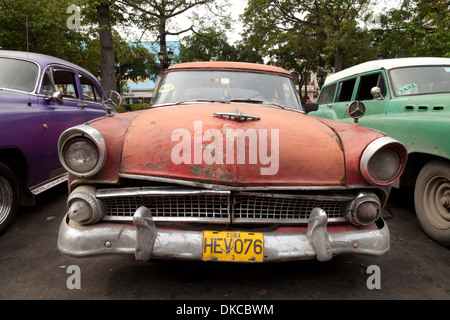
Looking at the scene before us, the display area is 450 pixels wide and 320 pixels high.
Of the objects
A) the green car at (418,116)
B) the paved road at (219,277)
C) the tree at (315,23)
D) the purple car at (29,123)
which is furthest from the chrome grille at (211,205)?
the tree at (315,23)

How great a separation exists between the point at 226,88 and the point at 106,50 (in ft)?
29.5

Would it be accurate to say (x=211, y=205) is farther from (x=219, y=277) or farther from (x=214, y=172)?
(x=219, y=277)

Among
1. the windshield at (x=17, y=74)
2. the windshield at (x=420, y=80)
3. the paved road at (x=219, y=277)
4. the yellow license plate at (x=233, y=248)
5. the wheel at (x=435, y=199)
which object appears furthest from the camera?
the windshield at (x=420, y=80)

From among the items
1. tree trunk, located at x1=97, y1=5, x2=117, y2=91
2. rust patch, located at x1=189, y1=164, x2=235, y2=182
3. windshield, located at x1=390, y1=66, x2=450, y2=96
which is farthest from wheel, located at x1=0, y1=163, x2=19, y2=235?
tree trunk, located at x1=97, y1=5, x2=117, y2=91

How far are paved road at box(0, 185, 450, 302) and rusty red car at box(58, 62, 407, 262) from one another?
0.42m

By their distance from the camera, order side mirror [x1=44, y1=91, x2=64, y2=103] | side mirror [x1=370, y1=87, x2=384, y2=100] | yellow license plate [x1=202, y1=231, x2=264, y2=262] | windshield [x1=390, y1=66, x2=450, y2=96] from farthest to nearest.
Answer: side mirror [x1=370, y1=87, x2=384, y2=100], windshield [x1=390, y1=66, x2=450, y2=96], side mirror [x1=44, y1=91, x2=64, y2=103], yellow license plate [x1=202, y1=231, x2=264, y2=262]

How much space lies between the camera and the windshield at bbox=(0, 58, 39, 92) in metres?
3.48

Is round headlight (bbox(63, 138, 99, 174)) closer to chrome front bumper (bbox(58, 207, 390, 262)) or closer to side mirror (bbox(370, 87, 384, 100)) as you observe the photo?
chrome front bumper (bbox(58, 207, 390, 262))

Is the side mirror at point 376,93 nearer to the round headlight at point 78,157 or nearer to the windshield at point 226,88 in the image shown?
the windshield at point 226,88

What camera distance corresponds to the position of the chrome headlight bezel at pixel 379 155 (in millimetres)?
Answer: 1963

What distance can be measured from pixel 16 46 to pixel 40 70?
18.4 ft

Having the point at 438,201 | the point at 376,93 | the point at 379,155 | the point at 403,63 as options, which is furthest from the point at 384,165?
the point at 403,63

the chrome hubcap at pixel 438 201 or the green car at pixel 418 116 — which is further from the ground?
the green car at pixel 418 116

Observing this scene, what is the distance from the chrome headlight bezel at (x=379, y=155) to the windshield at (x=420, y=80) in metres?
2.47
